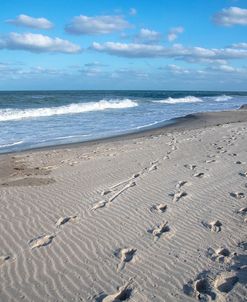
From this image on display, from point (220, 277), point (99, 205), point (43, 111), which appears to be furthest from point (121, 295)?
point (43, 111)

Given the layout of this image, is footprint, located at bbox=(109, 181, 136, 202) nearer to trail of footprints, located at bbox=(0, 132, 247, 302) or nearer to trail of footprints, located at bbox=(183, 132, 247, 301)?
trail of footprints, located at bbox=(0, 132, 247, 302)

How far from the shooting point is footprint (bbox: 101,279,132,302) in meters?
4.16

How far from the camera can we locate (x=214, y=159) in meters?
10.1

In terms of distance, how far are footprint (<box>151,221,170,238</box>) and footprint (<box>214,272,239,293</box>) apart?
1299 millimetres

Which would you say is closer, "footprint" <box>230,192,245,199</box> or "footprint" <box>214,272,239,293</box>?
"footprint" <box>214,272,239,293</box>

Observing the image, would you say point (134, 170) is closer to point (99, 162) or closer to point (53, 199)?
point (99, 162)

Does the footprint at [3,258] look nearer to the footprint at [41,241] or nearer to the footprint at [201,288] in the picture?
the footprint at [41,241]

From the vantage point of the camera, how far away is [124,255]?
5094mm

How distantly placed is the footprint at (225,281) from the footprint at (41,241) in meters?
2.39

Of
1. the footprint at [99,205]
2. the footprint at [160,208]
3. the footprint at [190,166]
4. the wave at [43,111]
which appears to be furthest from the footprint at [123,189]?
the wave at [43,111]

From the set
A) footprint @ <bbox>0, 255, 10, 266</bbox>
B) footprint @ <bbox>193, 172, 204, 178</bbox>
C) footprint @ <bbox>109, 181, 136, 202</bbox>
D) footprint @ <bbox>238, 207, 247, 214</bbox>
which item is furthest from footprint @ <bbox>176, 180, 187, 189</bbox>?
footprint @ <bbox>0, 255, 10, 266</bbox>

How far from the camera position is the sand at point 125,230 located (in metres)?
4.41

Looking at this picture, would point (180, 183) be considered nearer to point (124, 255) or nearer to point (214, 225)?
point (214, 225)

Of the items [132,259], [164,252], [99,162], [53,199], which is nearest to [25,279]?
[132,259]
